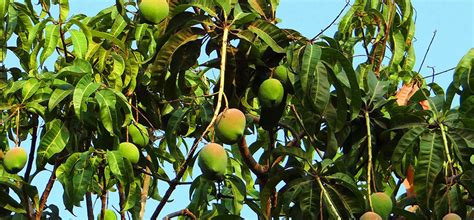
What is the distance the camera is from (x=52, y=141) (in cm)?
286

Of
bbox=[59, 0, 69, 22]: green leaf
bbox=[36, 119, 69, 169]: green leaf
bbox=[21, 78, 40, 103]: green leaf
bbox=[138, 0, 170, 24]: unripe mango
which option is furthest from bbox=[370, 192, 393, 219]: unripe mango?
bbox=[59, 0, 69, 22]: green leaf

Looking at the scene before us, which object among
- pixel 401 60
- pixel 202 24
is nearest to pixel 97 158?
pixel 202 24

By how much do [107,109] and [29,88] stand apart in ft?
0.90

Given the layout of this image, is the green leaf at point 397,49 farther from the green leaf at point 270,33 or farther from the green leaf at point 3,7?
the green leaf at point 3,7

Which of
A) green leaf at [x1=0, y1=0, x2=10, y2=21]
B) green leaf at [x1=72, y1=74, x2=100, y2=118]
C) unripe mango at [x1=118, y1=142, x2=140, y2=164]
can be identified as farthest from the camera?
green leaf at [x1=0, y1=0, x2=10, y2=21]

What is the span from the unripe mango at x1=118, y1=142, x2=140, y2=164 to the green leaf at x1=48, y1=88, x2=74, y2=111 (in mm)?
209

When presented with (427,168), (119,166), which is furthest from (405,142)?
(119,166)

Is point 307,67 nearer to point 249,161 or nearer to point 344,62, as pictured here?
point 344,62

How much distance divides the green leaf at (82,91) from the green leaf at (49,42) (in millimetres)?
223

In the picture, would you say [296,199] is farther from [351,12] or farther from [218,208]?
[351,12]

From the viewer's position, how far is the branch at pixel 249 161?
2586 millimetres

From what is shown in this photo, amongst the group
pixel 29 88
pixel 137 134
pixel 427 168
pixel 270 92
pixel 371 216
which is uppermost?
pixel 29 88

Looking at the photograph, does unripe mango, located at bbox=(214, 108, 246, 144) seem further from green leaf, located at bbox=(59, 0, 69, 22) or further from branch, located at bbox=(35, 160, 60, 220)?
green leaf, located at bbox=(59, 0, 69, 22)

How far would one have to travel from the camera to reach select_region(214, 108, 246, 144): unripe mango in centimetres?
196
